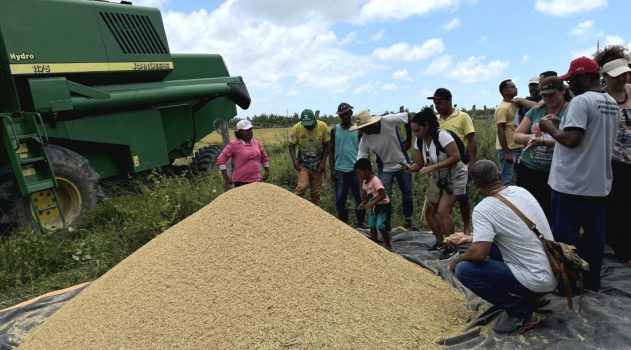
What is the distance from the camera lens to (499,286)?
99.7 inches

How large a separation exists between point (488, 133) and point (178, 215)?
5.76 meters

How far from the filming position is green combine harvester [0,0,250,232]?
187 inches

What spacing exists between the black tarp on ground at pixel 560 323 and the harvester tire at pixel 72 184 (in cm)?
181

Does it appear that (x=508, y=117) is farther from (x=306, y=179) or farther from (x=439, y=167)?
(x=306, y=179)

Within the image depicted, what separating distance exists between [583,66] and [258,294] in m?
2.25

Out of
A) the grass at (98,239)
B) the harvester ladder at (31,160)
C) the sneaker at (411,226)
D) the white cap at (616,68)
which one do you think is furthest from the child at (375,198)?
the harvester ladder at (31,160)

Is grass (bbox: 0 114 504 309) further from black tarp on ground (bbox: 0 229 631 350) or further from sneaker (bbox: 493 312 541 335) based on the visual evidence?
sneaker (bbox: 493 312 541 335)

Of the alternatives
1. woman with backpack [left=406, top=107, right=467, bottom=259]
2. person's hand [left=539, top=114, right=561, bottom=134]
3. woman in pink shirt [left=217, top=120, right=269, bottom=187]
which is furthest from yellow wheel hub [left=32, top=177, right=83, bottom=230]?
person's hand [left=539, top=114, right=561, bottom=134]

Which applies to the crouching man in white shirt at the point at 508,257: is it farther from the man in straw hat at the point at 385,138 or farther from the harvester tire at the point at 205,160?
the harvester tire at the point at 205,160

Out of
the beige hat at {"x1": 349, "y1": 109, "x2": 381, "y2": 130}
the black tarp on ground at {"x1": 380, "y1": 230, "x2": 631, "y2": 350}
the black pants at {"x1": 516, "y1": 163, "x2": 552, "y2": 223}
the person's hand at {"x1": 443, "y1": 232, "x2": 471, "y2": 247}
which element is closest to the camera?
the black tarp on ground at {"x1": 380, "y1": 230, "x2": 631, "y2": 350}

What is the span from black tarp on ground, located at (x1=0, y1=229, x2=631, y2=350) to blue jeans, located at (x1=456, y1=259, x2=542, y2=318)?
0.14 m

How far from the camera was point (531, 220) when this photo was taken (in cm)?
242

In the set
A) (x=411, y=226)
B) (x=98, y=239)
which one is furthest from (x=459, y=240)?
(x=98, y=239)

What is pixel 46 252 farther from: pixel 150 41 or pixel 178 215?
pixel 150 41
